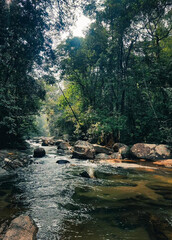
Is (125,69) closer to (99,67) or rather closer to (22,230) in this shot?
(99,67)

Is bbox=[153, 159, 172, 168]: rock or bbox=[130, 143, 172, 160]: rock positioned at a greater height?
bbox=[130, 143, 172, 160]: rock

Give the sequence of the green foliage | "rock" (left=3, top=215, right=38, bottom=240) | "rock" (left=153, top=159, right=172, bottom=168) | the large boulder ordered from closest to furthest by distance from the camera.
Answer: "rock" (left=3, top=215, right=38, bottom=240)
"rock" (left=153, top=159, right=172, bottom=168)
the large boulder
the green foliage

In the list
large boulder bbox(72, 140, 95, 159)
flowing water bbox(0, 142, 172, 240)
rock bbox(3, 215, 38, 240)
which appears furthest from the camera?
large boulder bbox(72, 140, 95, 159)

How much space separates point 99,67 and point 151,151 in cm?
1063

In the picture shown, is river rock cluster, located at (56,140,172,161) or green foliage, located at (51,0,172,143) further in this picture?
green foliage, located at (51,0,172,143)

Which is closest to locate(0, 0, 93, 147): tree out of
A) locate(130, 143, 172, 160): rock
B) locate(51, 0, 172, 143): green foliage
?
locate(51, 0, 172, 143): green foliage

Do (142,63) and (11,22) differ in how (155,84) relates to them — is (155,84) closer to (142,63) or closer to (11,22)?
(142,63)

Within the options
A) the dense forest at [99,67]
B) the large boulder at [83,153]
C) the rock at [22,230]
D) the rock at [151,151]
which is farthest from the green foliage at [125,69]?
the rock at [22,230]

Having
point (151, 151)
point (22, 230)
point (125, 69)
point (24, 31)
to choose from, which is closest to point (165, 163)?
point (151, 151)

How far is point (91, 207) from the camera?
334 centimetres

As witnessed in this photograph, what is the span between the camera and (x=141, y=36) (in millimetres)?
14586

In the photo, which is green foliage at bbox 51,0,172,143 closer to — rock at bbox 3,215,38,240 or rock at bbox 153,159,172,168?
rock at bbox 153,159,172,168

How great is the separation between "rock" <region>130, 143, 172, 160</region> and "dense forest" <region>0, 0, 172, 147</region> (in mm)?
753

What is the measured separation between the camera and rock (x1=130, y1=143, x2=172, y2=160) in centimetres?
980
